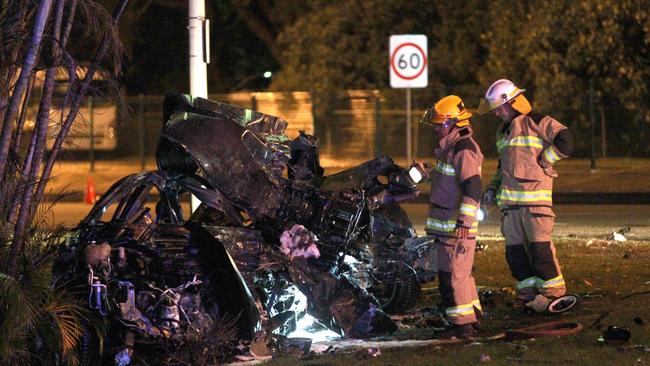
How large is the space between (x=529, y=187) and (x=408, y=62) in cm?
938

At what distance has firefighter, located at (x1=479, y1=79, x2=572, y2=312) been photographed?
8.53 metres

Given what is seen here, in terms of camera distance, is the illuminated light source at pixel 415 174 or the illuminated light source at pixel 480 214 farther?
the illuminated light source at pixel 415 174

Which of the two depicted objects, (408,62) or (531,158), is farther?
(408,62)

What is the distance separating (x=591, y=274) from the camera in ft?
33.8

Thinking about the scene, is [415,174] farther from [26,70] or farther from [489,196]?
[26,70]

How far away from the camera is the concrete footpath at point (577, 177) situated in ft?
A: 66.2

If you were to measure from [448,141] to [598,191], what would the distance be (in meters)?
13.0

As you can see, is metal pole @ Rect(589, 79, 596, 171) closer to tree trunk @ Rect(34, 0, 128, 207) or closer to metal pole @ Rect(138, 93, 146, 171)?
metal pole @ Rect(138, 93, 146, 171)

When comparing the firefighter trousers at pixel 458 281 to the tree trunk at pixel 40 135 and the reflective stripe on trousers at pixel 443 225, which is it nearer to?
the reflective stripe on trousers at pixel 443 225

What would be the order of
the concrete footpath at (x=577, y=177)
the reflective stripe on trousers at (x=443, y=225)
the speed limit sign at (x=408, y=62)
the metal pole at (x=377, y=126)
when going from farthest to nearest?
the metal pole at (x=377, y=126), the concrete footpath at (x=577, y=177), the speed limit sign at (x=408, y=62), the reflective stripe on trousers at (x=443, y=225)

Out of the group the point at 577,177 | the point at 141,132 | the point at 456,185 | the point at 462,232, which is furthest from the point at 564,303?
the point at 141,132

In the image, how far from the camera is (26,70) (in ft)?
23.8

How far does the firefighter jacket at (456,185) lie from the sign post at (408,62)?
31.7 ft

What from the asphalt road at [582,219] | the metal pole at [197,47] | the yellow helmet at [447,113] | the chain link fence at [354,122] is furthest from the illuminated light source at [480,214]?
the chain link fence at [354,122]
